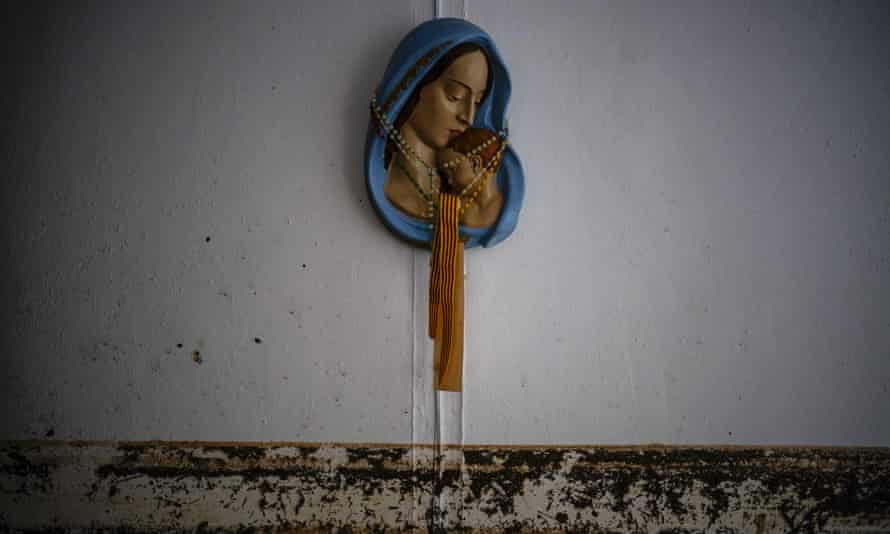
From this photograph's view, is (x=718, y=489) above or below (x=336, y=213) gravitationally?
below

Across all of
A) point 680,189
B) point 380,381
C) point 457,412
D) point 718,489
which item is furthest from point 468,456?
point 680,189

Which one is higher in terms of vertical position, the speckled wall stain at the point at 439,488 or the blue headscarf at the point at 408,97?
the blue headscarf at the point at 408,97

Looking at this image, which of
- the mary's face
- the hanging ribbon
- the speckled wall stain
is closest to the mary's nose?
the mary's face

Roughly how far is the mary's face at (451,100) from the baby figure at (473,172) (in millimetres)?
28

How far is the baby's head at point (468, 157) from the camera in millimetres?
1013

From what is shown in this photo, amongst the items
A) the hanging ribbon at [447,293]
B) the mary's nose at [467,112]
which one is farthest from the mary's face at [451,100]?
the hanging ribbon at [447,293]

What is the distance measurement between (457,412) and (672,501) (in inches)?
20.1

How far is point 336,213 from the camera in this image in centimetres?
107

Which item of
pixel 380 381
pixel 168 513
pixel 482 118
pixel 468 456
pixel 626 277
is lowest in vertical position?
pixel 168 513

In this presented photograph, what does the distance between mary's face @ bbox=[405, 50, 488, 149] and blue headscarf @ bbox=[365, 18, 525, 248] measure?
0.10 ft

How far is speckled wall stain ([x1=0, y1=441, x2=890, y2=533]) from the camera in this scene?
39.4 inches

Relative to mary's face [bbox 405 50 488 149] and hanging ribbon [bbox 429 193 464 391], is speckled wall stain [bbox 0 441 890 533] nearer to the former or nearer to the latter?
hanging ribbon [bbox 429 193 464 391]

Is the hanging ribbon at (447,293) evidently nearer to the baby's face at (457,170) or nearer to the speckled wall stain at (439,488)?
the baby's face at (457,170)

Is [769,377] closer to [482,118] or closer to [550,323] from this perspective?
[550,323]
